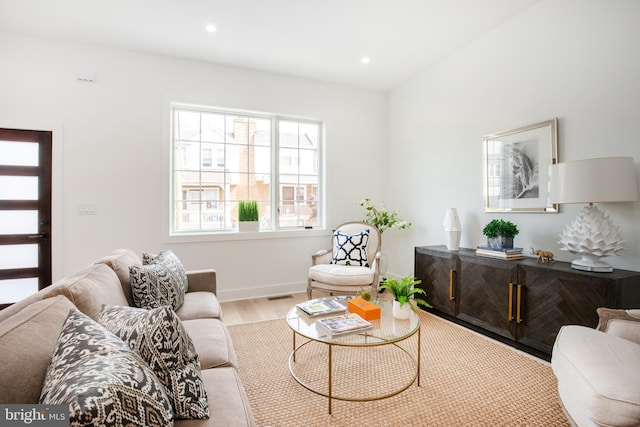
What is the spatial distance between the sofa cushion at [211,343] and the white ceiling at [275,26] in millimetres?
2578

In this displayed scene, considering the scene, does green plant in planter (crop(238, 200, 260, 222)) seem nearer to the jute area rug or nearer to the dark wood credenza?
the jute area rug

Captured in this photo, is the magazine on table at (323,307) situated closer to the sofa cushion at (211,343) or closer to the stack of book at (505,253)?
the sofa cushion at (211,343)

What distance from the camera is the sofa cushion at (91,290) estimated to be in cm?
136

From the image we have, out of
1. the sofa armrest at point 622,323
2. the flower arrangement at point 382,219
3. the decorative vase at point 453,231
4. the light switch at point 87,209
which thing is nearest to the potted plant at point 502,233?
the decorative vase at point 453,231

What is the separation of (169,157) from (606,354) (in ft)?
12.9

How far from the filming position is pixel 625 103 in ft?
7.43

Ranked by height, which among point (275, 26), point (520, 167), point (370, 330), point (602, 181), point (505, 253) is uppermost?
point (275, 26)

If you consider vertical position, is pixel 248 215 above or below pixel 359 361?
above

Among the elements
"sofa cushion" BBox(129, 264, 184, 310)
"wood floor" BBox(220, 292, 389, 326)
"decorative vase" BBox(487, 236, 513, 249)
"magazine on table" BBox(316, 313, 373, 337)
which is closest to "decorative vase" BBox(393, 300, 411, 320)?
"magazine on table" BBox(316, 313, 373, 337)

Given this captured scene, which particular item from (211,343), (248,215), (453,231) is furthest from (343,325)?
(248,215)

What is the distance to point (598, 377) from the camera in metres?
1.33

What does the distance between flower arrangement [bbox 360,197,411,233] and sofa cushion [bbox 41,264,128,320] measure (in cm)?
304

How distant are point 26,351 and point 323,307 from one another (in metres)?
1.59

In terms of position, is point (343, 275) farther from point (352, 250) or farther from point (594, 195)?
point (594, 195)
